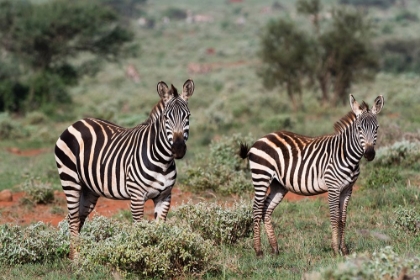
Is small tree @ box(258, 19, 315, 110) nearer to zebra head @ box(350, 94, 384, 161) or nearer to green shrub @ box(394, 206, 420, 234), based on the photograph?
green shrub @ box(394, 206, 420, 234)

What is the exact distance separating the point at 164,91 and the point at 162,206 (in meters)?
1.32

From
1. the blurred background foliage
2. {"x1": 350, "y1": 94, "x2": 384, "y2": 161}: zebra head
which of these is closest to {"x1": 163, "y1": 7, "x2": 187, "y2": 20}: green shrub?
the blurred background foliage

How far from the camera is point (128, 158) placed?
8.35 meters

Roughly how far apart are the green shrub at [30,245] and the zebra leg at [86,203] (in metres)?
0.45

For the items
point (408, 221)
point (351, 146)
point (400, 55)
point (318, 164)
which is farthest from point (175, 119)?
point (400, 55)

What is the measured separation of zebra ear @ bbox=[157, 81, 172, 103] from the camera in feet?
26.2

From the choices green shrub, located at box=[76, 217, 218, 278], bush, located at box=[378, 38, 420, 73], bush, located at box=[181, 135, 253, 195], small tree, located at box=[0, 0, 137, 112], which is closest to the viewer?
green shrub, located at box=[76, 217, 218, 278]

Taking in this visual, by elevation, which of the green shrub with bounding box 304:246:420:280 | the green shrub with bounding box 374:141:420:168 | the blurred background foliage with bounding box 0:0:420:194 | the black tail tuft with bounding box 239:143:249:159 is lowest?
the green shrub with bounding box 304:246:420:280

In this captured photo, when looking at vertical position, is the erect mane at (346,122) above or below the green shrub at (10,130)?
below

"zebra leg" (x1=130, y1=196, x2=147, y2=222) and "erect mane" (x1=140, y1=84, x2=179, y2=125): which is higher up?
"erect mane" (x1=140, y1=84, x2=179, y2=125)

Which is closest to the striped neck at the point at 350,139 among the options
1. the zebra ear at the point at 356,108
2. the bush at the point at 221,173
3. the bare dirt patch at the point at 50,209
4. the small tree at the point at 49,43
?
the zebra ear at the point at 356,108

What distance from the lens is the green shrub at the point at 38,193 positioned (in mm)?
12711

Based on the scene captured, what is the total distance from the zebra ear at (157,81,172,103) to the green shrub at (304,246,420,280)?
→ 3.14m

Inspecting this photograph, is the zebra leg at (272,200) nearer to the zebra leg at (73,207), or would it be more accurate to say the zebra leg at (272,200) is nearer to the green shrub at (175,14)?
the zebra leg at (73,207)
